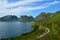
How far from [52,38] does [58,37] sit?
51cm

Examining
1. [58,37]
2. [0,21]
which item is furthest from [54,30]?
[0,21]

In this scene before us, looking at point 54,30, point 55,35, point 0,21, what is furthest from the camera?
point 0,21

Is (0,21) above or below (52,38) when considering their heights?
below

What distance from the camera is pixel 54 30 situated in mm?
15141

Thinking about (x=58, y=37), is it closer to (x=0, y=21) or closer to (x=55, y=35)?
(x=55, y=35)

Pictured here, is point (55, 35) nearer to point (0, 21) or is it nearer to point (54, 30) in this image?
point (54, 30)

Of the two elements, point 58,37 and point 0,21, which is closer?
point 58,37

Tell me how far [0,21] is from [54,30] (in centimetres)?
7852

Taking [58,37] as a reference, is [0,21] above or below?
below

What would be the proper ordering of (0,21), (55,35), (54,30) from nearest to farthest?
(55,35) → (54,30) → (0,21)

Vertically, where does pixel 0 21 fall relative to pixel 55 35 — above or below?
below

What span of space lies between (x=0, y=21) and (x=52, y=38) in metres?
79.7

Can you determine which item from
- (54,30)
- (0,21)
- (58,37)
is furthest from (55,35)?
(0,21)

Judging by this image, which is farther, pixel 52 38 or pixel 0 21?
pixel 0 21
